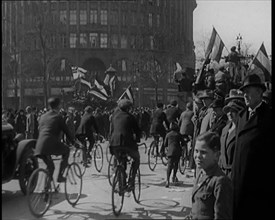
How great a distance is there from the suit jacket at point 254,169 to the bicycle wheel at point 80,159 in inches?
46.1

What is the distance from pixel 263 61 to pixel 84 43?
2.09 m

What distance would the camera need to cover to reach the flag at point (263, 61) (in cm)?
411

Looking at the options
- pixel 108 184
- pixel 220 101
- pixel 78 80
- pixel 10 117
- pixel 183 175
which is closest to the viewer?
pixel 10 117

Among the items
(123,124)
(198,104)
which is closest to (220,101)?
(198,104)

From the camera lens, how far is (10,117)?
292 cm

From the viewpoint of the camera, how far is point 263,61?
175 inches

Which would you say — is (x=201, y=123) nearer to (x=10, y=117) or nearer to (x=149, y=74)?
(x=149, y=74)

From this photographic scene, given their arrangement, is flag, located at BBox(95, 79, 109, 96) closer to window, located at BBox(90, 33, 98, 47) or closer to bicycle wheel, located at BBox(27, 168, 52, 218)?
window, located at BBox(90, 33, 98, 47)

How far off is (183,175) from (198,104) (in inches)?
77.3

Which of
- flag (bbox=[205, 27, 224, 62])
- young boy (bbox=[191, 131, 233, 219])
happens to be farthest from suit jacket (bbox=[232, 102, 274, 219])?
flag (bbox=[205, 27, 224, 62])

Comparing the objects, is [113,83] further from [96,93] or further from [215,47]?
[215,47]

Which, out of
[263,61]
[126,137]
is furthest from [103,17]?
[263,61]

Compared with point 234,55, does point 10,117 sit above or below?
below

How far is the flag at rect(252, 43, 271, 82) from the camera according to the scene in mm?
4105
